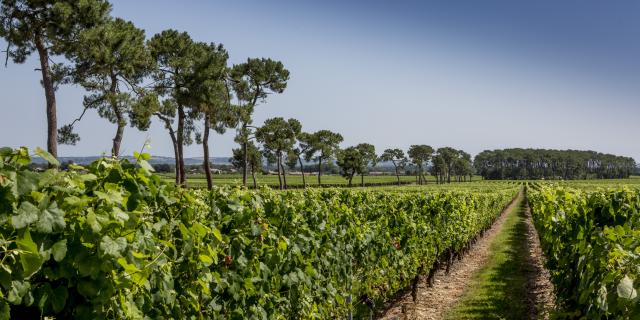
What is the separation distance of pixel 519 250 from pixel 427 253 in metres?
8.99

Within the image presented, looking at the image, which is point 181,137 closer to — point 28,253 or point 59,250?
point 59,250

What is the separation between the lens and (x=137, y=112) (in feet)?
86.1

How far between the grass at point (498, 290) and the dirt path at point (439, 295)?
23 cm

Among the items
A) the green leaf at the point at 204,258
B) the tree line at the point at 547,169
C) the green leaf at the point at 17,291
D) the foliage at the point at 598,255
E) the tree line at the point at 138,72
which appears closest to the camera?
the green leaf at the point at 17,291

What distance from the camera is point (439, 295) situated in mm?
10273

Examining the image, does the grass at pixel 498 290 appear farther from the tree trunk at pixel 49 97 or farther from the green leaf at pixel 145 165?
A: the tree trunk at pixel 49 97

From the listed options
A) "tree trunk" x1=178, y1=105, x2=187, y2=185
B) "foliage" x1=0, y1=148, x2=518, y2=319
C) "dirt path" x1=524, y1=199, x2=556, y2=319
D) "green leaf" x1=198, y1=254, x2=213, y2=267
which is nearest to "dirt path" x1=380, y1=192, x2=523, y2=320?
"dirt path" x1=524, y1=199, x2=556, y2=319

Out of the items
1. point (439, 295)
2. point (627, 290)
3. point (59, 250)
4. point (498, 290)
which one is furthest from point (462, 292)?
point (59, 250)

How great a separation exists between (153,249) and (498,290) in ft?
33.3

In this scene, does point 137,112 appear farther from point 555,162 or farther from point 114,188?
point 555,162

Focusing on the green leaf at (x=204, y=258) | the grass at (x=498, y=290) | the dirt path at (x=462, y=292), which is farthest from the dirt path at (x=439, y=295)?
the green leaf at (x=204, y=258)

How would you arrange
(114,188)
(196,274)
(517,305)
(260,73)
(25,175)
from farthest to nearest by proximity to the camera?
(260,73) → (517,305) → (196,274) → (114,188) → (25,175)

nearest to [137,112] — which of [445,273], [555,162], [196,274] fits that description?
[445,273]

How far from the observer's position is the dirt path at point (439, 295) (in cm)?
872
